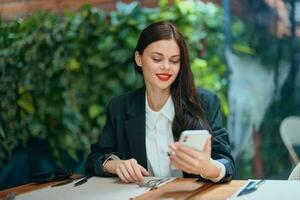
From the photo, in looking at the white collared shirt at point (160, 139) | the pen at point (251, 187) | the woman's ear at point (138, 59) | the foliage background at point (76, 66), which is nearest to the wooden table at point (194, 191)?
the pen at point (251, 187)

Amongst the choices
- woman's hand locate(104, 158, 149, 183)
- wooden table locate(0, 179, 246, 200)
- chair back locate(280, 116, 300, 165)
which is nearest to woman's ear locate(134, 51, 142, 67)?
woman's hand locate(104, 158, 149, 183)

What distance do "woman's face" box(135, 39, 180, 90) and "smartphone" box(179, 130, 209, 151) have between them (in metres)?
0.52

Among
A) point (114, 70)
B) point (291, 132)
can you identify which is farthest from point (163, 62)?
point (114, 70)

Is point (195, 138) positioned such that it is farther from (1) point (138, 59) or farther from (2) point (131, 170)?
(1) point (138, 59)

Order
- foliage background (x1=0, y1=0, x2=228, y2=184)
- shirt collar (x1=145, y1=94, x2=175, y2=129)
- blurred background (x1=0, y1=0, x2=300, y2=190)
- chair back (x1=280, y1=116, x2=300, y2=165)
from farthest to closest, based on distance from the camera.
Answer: foliage background (x1=0, y1=0, x2=228, y2=184), blurred background (x1=0, y1=0, x2=300, y2=190), chair back (x1=280, y1=116, x2=300, y2=165), shirt collar (x1=145, y1=94, x2=175, y2=129)

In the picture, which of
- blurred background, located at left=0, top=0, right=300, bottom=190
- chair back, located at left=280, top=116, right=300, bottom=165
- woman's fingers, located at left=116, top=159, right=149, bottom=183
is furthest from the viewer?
blurred background, located at left=0, top=0, right=300, bottom=190

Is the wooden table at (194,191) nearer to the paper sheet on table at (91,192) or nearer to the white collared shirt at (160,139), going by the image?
the paper sheet on table at (91,192)

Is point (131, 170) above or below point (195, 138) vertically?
below

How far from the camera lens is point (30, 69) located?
3541mm

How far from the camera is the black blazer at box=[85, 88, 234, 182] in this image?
1.94 meters

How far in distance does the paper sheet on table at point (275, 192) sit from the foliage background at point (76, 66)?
5.37 feet

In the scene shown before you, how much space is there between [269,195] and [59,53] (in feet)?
7.84

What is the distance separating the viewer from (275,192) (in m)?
1.42

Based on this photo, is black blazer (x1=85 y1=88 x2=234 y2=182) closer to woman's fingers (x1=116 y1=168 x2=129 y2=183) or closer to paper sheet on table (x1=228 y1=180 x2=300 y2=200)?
woman's fingers (x1=116 y1=168 x2=129 y2=183)
